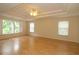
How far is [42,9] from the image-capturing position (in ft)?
8.32

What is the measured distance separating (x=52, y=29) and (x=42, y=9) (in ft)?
1.50

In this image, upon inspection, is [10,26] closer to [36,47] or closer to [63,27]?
[36,47]

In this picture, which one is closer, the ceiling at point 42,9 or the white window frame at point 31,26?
the ceiling at point 42,9

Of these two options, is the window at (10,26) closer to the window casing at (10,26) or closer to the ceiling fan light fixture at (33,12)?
the window casing at (10,26)

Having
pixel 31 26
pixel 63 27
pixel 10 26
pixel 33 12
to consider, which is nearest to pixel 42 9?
pixel 33 12

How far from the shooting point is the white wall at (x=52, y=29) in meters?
2.50

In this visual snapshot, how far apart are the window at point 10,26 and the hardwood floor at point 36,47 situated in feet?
0.56

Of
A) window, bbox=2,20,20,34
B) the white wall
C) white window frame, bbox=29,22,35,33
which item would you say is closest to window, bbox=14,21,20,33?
window, bbox=2,20,20,34

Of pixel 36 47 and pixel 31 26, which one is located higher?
pixel 31 26

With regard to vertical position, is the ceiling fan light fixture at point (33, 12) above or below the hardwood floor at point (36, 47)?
above

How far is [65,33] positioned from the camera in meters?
2.53

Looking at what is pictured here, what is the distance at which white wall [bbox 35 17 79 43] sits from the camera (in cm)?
250

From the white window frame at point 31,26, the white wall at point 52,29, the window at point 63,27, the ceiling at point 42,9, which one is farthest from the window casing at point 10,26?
the window at point 63,27

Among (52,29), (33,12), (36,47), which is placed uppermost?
(33,12)
